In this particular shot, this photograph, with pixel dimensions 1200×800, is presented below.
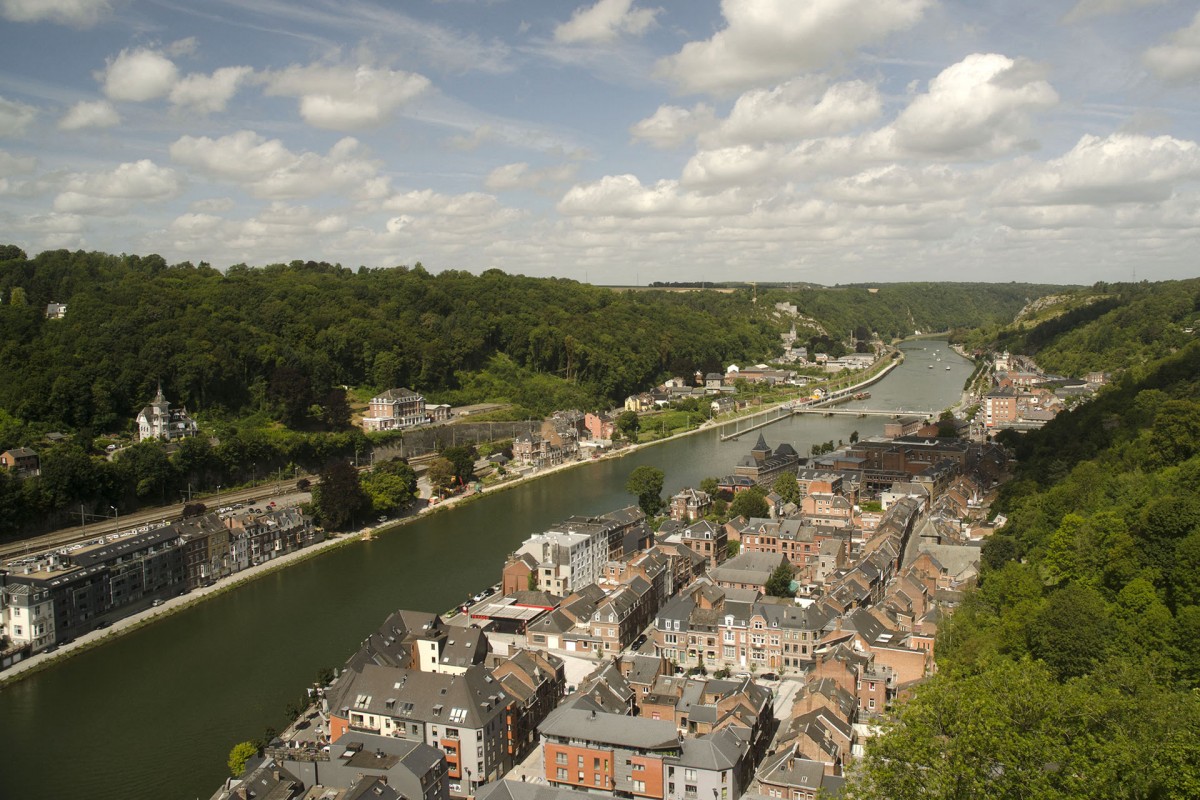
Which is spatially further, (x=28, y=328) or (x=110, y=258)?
(x=110, y=258)

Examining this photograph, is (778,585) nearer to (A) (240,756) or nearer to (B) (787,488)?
(B) (787,488)

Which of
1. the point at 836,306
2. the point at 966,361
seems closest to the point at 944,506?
the point at 966,361

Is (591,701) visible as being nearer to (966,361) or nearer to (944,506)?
(944,506)

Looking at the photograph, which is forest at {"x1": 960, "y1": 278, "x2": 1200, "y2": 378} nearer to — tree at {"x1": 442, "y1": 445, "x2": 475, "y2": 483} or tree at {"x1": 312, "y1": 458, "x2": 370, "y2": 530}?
tree at {"x1": 442, "y1": 445, "x2": 475, "y2": 483}

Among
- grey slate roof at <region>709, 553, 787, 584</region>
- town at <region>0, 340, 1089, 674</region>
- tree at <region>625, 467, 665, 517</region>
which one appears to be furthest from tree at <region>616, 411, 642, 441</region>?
grey slate roof at <region>709, 553, 787, 584</region>

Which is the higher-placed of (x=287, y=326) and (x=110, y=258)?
(x=110, y=258)

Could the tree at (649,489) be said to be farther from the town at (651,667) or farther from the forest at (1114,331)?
the forest at (1114,331)

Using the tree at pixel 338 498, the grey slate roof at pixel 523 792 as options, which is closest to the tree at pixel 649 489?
the tree at pixel 338 498
